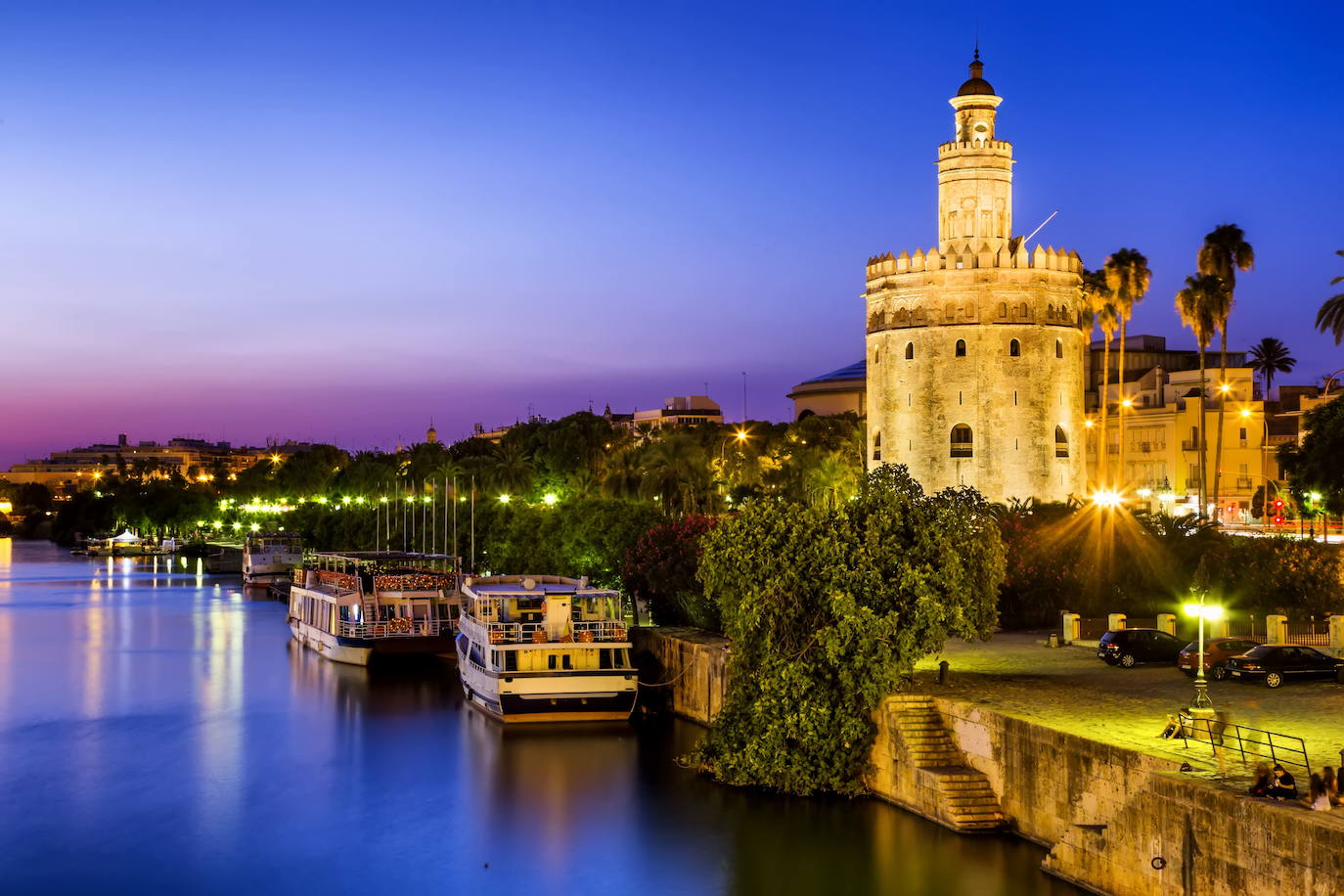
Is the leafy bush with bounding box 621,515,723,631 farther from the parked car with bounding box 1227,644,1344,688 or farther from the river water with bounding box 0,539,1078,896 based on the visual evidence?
the parked car with bounding box 1227,644,1344,688

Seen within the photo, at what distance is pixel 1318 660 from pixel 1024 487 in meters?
22.9

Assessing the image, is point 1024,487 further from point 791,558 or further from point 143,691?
point 143,691

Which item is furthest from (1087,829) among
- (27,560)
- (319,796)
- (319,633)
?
(27,560)

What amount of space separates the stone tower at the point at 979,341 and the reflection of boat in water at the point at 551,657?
52.7 feet

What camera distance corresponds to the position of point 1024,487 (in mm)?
51938

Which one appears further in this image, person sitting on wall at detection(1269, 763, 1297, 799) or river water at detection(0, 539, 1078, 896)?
river water at detection(0, 539, 1078, 896)

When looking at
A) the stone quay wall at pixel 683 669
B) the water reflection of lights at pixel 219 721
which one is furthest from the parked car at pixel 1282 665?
the water reflection of lights at pixel 219 721

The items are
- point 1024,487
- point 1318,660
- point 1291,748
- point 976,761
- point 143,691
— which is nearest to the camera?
point 1291,748

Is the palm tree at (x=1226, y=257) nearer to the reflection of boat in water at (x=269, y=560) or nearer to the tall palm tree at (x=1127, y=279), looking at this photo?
the tall palm tree at (x=1127, y=279)

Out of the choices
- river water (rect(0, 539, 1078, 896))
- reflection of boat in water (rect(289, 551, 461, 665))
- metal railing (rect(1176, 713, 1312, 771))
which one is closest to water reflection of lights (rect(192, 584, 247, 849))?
river water (rect(0, 539, 1078, 896))

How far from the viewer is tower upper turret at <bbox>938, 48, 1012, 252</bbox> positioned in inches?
2061

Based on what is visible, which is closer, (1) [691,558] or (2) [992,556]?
(2) [992,556]

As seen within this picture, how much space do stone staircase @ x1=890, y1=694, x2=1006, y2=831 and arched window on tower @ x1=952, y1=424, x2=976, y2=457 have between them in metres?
24.9

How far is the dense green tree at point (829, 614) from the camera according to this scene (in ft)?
91.7
